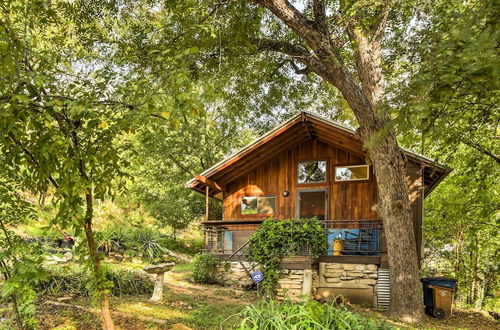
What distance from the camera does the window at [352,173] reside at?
1147 centimetres

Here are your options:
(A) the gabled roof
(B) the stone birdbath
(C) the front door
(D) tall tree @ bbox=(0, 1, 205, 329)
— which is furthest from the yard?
(C) the front door

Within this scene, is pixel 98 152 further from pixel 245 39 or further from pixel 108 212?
pixel 108 212

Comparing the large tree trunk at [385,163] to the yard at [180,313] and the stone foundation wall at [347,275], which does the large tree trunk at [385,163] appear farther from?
the stone foundation wall at [347,275]

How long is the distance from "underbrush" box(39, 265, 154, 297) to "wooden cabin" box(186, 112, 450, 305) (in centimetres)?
→ 300

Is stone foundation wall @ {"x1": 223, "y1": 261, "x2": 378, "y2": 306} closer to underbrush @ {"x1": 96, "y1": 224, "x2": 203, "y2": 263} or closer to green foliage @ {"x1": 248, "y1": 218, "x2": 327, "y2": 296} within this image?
green foliage @ {"x1": 248, "y1": 218, "x2": 327, "y2": 296}

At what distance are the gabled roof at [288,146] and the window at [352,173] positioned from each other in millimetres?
519

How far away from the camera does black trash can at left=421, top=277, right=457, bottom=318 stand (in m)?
8.39

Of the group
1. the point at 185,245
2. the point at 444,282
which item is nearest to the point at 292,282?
the point at 444,282

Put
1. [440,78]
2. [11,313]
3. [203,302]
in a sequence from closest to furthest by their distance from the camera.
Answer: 1. [440,78]
2. [11,313]
3. [203,302]

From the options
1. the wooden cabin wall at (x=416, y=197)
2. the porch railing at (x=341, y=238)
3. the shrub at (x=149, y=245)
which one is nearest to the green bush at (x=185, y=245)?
A: the shrub at (x=149, y=245)

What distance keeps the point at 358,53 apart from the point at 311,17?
2.34 meters

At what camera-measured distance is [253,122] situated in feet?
50.2

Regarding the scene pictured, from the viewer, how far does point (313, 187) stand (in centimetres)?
1205

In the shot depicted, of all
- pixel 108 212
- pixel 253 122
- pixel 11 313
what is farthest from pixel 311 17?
pixel 108 212
